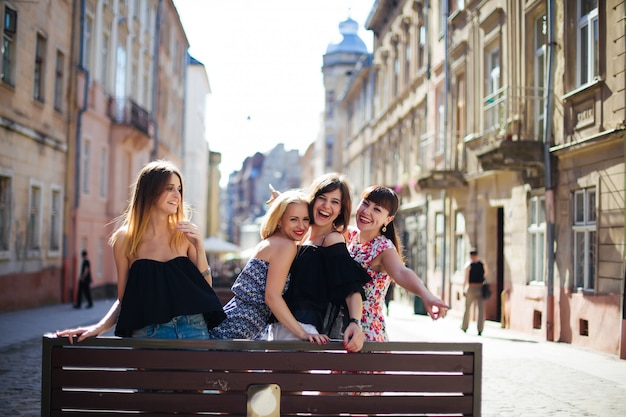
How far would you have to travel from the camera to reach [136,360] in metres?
4.55

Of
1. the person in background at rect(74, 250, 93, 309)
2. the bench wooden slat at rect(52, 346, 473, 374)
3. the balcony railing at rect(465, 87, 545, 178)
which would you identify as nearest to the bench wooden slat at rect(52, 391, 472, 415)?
the bench wooden slat at rect(52, 346, 473, 374)

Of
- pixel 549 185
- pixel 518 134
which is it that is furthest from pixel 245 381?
pixel 518 134

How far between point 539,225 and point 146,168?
15099mm

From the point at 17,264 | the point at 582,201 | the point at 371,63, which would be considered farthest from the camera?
the point at 371,63

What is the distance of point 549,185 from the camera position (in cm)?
1783

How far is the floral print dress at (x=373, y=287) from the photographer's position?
558 centimetres

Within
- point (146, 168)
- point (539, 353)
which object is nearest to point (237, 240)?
point (539, 353)

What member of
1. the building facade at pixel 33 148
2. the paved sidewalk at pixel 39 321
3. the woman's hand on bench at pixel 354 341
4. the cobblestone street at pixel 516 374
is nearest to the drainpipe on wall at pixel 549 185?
the cobblestone street at pixel 516 374

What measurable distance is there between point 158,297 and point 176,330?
222 millimetres

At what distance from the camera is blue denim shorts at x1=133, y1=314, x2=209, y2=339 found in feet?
16.8

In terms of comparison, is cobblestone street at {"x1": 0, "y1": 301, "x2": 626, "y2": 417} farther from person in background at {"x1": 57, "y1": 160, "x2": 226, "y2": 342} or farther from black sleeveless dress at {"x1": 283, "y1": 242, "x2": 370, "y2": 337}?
black sleeveless dress at {"x1": 283, "y1": 242, "x2": 370, "y2": 337}

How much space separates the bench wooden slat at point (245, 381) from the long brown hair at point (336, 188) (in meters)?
1.11

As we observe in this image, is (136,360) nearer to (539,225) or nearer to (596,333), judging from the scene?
(596,333)

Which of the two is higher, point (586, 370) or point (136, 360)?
point (136, 360)
